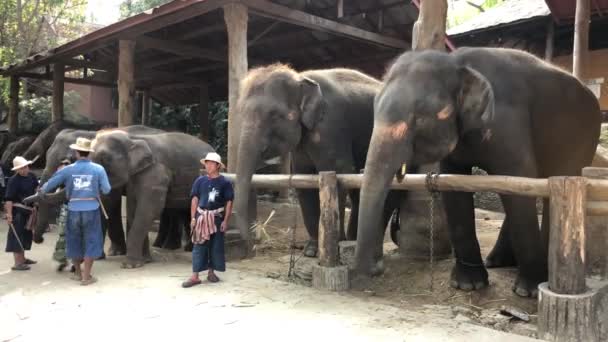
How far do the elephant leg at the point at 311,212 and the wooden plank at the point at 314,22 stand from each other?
2.85 meters

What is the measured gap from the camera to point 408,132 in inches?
163

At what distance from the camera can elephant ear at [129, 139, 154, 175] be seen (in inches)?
246

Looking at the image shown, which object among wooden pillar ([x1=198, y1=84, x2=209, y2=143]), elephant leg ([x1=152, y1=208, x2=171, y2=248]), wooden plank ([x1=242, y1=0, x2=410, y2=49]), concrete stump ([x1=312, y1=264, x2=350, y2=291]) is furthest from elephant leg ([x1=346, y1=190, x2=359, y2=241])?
wooden pillar ([x1=198, y1=84, x2=209, y2=143])

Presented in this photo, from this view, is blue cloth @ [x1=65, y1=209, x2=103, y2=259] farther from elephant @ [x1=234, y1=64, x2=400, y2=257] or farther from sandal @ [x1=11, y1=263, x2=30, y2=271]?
elephant @ [x1=234, y1=64, x2=400, y2=257]

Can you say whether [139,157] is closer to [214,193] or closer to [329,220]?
[214,193]

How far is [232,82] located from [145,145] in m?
1.48

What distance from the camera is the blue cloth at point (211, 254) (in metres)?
5.21

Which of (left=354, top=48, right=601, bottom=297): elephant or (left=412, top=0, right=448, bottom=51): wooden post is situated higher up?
(left=412, top=0, right=448, bottom=51): wooden post

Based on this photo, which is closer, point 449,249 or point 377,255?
point 377,255

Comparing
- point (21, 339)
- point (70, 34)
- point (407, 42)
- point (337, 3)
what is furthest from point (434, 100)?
point (70, 34)

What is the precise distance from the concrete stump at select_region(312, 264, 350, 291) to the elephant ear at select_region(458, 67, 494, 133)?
5.64 feet

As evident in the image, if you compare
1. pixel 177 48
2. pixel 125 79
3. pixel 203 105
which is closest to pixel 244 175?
pixel 125 79

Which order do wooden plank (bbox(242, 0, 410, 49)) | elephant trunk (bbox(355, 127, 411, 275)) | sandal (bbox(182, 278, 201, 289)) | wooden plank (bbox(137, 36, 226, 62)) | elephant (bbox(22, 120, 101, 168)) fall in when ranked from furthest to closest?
1. elephant (bbox(22, 120, 101, 168))
2. wooden plank (bbox(137, 36, 226, 62))
3. wooden plank (bbox(242, 0, 410, 49))
4. sandal (bbox(182, 278, 201, 289))
5. elephant trunk (bbox(355, 127, 411, 275))

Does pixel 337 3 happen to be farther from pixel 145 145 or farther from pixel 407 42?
pixel 145 145
